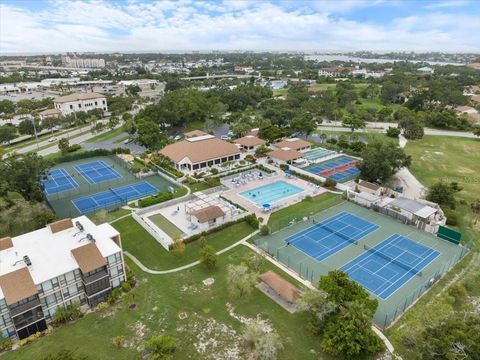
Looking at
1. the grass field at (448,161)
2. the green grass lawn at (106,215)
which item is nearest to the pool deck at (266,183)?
the green grass lawn at (106,215)

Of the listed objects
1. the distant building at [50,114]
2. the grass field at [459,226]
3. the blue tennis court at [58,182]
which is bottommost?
the blue tennis court at [58,182]

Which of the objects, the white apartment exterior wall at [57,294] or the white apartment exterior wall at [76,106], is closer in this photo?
the white apartment exterior wall at [57,294]

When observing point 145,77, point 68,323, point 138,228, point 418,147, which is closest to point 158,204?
point 138,228

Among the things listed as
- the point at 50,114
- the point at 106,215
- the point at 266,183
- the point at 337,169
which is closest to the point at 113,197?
the point at 106,215

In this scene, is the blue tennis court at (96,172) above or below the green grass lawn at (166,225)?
below

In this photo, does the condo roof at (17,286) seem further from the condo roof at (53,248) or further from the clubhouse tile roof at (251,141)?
the clubhouse tile roof at (251,141)

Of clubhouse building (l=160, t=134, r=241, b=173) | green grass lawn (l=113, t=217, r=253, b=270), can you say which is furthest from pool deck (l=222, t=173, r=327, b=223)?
clubhouse building (l=160, t=134, r=241, b=173)
